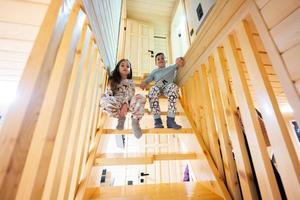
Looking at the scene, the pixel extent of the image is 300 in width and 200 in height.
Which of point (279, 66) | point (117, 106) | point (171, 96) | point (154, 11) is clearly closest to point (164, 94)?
point (171, 96)

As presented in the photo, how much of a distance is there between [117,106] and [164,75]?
2.62ft

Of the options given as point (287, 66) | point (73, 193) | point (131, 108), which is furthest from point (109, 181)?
point (287, 66)

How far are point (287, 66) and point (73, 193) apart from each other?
3.77 feet

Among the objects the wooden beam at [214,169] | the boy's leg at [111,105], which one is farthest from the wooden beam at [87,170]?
the wooden beam at [214,169]

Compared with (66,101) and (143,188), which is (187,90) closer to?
(143,188)

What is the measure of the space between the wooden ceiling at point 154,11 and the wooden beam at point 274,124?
3.30 meters

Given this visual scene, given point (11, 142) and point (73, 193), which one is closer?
point (11, 142)

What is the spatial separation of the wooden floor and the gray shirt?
1.13 m

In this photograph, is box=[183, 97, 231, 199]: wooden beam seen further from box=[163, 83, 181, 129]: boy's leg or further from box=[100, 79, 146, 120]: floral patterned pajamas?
box=[100, 79, 146, 120]: floral patterned pajamas

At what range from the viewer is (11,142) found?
42cm

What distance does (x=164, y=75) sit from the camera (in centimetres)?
189

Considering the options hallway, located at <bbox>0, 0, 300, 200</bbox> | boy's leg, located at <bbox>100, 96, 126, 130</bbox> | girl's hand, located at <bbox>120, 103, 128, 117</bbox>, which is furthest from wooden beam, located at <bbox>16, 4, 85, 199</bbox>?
girl's hand, located at <bbox>120, 103, 128, 117</bbox>

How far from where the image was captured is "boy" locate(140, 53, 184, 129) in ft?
5.02

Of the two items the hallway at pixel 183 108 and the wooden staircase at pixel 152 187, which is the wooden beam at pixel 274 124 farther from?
the wooden staircase at pixel 152 187
